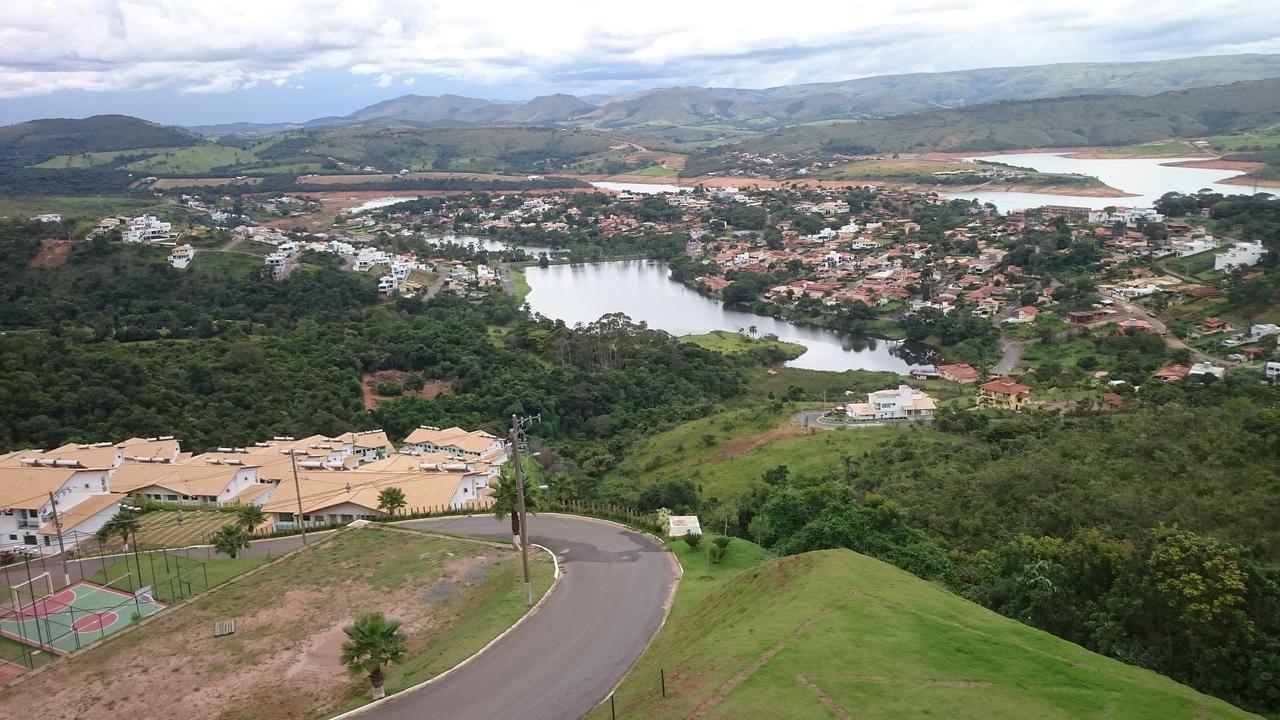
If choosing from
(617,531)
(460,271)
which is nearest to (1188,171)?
(460,271)

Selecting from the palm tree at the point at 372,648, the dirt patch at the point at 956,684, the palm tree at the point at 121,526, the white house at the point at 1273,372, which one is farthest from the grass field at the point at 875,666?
the white house at the point at 1273,372

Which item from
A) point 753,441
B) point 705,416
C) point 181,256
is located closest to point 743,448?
point 753,441

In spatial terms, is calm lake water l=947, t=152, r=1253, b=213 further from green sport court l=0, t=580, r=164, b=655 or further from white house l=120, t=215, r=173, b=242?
green sport court l=0, t=580, r=164, b=655

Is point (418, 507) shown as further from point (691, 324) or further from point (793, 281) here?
point (793, 281)

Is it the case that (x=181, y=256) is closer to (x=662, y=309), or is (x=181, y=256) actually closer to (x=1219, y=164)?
(x=662, y=309)

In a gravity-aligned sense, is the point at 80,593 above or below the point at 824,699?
below

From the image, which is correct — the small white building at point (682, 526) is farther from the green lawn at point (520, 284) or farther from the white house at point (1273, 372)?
the green lawn at point (520, 284)
